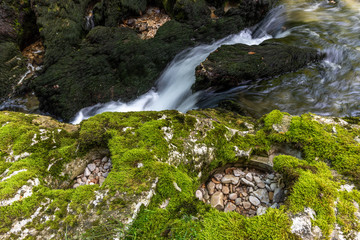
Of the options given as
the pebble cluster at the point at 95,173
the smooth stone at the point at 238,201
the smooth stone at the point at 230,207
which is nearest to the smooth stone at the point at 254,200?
the smooth stone at the point at 238,201

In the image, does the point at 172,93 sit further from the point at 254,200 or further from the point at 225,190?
the point at 254,200

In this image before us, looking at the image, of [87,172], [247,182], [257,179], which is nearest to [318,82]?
→ [257,179]

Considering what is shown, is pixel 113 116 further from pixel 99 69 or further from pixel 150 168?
pixel 99 69

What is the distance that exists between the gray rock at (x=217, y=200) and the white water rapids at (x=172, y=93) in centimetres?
405

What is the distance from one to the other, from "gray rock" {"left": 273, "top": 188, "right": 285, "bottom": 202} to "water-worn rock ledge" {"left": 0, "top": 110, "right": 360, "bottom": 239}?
0.22 metres

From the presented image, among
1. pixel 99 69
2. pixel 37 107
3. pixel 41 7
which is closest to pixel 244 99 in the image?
pixel 99 69

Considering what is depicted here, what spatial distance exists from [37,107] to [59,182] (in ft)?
20.3

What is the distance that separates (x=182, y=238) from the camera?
215 cm

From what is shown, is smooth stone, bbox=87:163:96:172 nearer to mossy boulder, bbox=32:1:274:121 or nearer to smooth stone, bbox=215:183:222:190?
smooth stone, bbox=215:183:222:190

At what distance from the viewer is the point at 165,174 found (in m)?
2.64

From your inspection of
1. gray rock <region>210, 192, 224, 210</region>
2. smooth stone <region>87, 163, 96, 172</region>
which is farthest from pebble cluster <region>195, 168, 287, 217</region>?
smooth stone <region>87, 163, 96, 172</region>

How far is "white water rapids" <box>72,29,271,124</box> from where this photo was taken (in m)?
7.17

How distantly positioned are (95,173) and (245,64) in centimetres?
578

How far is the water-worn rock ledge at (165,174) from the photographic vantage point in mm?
2230
